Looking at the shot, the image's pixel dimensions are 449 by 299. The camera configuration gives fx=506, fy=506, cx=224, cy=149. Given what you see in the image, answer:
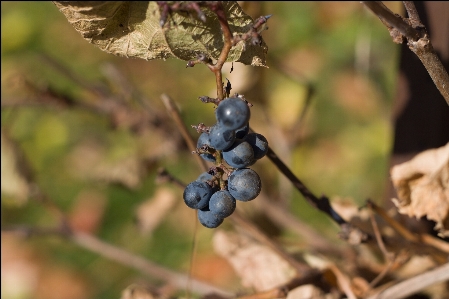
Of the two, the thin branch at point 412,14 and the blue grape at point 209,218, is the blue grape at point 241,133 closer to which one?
the blue grape at point 209,218

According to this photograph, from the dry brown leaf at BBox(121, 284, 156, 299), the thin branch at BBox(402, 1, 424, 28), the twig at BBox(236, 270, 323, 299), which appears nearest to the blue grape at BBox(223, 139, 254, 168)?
the thin branch at BBox(402, 1, 424, 28)

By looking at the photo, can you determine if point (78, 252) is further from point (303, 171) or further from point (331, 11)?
point (331, 11)

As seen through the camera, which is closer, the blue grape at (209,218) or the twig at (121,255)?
the blue grape at (209,218)

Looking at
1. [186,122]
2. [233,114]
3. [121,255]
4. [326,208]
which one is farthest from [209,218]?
[186,122]

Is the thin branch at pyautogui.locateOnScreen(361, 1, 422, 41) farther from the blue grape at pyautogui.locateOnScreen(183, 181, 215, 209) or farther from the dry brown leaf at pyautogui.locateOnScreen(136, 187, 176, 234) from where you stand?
the dry brown leaf at pyautogui.locateOnScreen(136, 187, 176, 234)

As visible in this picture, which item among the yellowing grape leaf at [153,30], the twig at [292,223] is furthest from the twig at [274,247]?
the yellowing grape leaf at [153,30]

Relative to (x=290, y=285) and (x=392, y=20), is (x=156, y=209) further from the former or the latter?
(x=392, y=20)
